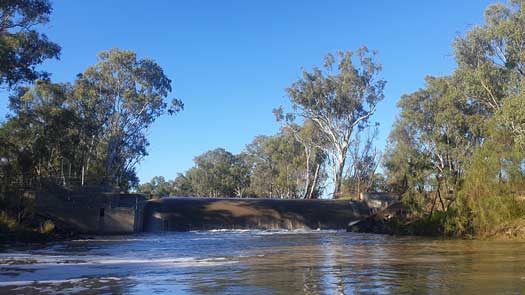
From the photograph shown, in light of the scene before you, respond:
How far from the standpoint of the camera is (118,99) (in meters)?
46.8

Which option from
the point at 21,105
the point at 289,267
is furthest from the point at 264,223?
the point at 289,267

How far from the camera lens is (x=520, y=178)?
19.0 meters

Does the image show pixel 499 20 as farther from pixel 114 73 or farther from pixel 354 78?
pixel 114 73

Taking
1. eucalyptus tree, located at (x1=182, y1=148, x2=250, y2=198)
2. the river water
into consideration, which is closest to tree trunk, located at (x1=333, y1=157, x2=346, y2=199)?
eucalyptus tree, located at (x1=182, y1=148, x2=250, y2=198)

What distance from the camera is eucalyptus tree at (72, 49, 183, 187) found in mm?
45062

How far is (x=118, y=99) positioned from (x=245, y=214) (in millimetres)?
19872

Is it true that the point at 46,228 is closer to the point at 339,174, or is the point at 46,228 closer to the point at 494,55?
the point at 494,55

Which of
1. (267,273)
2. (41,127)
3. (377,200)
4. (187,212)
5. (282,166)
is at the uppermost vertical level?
(282,166)

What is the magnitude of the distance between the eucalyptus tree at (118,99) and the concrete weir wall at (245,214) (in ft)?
45.6

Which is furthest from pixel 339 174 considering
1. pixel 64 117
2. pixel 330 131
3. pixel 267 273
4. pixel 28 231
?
pixel 267 273

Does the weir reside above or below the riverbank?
above

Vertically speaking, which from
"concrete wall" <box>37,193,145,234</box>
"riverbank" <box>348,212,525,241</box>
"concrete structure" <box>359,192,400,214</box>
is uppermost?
"concrete structure" <box>359,192,400,214</box>

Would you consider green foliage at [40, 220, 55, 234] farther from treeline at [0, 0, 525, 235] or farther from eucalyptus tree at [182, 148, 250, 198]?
eucalyptus tree at [182, 148, 250, 198]

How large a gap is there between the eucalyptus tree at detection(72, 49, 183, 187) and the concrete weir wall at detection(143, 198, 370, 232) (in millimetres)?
13892
